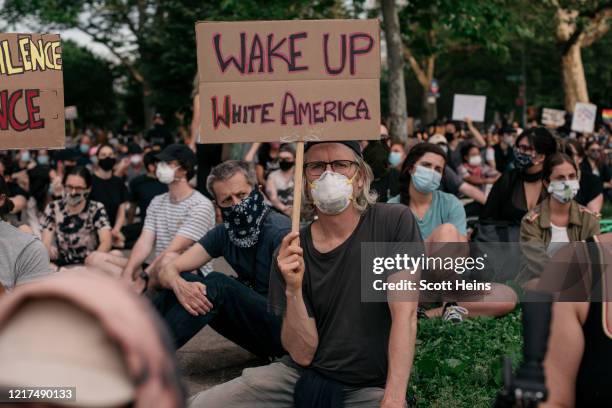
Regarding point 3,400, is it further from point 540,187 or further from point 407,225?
point 540,187

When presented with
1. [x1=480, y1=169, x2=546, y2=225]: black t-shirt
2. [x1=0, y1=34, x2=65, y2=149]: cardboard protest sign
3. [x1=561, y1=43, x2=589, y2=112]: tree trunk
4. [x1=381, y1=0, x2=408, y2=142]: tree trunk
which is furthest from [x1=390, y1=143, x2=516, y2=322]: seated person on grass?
[x1=561, y1=43, x2=589, y2=112]: tree trunk

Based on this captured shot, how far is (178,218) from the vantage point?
22.2 ft

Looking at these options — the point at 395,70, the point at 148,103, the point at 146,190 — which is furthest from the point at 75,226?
the point at 148,103

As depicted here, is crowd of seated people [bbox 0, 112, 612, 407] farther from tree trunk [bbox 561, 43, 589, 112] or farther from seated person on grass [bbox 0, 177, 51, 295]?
tree trunk [bbox 561, 43, 589, 112]

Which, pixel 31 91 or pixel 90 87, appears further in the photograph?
pixel 90 87

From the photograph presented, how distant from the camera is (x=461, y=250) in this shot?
6.29 m

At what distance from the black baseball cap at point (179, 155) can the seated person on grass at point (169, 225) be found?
0.13 ft

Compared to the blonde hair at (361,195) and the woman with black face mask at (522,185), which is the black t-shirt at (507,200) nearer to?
the woman with black face mask at (522,185)

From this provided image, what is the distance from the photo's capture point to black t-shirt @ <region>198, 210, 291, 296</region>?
505cm

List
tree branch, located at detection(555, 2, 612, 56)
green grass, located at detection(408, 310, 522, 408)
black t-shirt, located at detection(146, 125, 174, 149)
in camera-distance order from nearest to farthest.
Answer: green grass, located at detection(408, 310, 522, 408), black t-shirt, located at detection(146, 125, 174, 149), tree branch, located at detection(555, 2, 612, 56)

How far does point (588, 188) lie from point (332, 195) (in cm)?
469

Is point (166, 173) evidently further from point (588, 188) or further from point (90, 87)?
point (90, 87)

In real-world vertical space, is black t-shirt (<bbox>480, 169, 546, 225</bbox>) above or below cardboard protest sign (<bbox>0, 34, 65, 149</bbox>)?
below

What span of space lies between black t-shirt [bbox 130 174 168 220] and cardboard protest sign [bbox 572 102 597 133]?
8.69 metres
